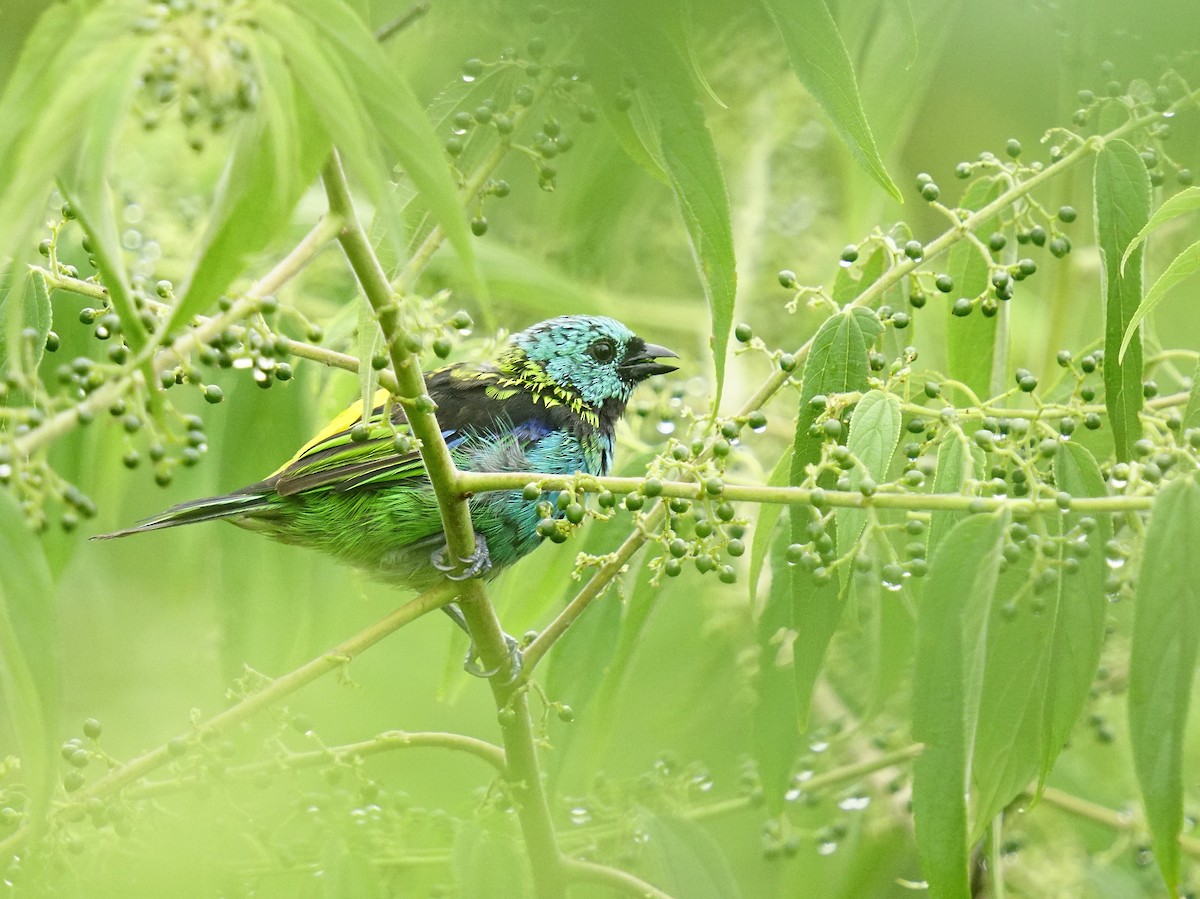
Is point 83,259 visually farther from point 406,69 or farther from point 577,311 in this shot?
point 577,311

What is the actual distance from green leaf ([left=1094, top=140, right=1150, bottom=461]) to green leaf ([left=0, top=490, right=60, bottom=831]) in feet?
6.13

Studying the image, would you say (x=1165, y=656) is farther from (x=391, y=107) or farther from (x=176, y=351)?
(x=176, y=351)

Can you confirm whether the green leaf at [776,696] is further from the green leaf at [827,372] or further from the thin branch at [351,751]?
the thin branch at [351,751]

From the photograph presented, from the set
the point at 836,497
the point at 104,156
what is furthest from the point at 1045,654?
the point at 104,156

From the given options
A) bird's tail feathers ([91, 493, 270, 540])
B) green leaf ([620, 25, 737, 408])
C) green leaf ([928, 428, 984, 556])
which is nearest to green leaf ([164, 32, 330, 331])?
green leaf ([620, 25, 737, 408])

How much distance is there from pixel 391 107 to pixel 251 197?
22 cm

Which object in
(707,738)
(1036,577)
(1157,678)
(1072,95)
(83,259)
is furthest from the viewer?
(707,738)

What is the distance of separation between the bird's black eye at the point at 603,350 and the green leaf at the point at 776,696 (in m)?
1.36

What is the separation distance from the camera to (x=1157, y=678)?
212 cm

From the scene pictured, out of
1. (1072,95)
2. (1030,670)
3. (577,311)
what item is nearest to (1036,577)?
(1030,670)

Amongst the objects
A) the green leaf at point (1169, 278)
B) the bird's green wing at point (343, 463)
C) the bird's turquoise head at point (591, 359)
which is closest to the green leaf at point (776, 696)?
the green leaf at point (1169, 278)

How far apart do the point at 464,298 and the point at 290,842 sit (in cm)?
263

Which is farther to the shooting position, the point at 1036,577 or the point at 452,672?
the point at 452,672

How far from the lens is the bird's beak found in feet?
14.5
